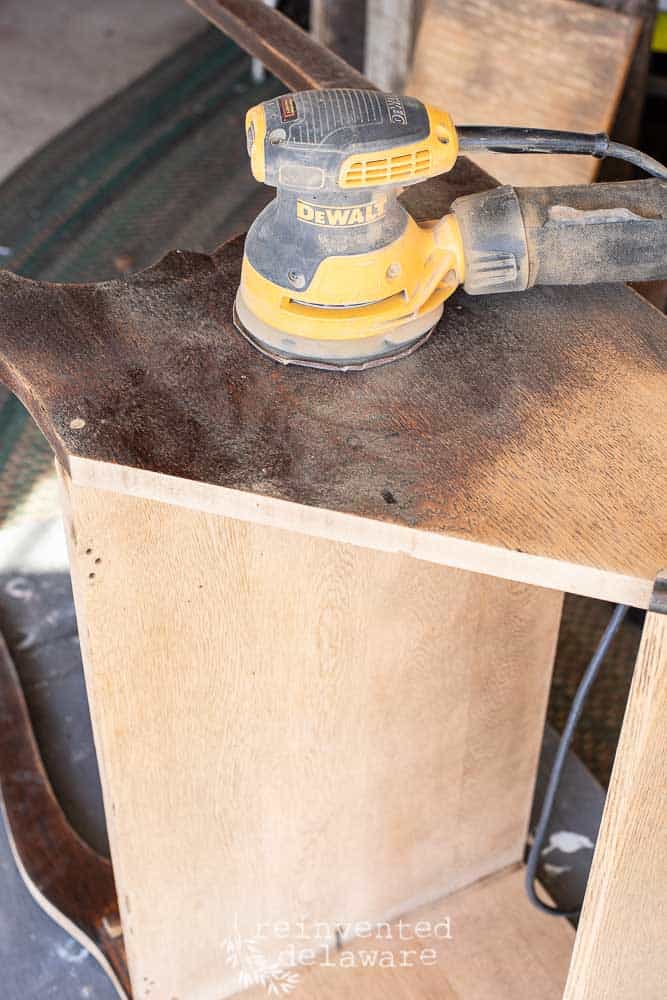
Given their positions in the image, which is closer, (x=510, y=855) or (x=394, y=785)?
(x=394, y=785)

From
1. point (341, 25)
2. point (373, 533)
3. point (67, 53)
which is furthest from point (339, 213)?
point (67, 53)

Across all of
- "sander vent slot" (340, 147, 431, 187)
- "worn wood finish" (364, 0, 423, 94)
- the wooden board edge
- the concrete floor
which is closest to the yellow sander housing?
"sander vent slot" (340, 147, 431, 187)

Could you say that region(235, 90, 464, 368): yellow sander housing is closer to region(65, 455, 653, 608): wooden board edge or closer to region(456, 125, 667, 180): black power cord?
region(456, 125, 667, 180): black power cord

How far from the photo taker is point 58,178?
3.01m

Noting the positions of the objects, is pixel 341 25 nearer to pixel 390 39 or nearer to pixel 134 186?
pixel 390 39

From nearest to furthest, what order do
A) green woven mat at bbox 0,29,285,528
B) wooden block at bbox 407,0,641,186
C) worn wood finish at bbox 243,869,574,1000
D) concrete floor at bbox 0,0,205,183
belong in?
worn wood finish at bbox 243,869,574,1000 → wooden block at bbox 407,0,641,186 → green woven mat at bbox 0,29,285,528 → concrete floor at bbox 0,0,205,183

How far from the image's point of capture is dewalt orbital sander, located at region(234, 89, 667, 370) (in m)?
0.90

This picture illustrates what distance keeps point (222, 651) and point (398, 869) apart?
479mm

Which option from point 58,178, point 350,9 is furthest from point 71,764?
point 58,178

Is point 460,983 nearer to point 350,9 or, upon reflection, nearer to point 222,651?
point 222,651

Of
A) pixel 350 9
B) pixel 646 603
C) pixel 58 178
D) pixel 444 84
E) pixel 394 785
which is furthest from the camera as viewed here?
pixel 58 178

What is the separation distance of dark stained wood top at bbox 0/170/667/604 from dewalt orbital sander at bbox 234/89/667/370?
33 millimetres

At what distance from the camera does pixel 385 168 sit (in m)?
0.89

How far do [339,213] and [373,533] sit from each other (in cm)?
29
